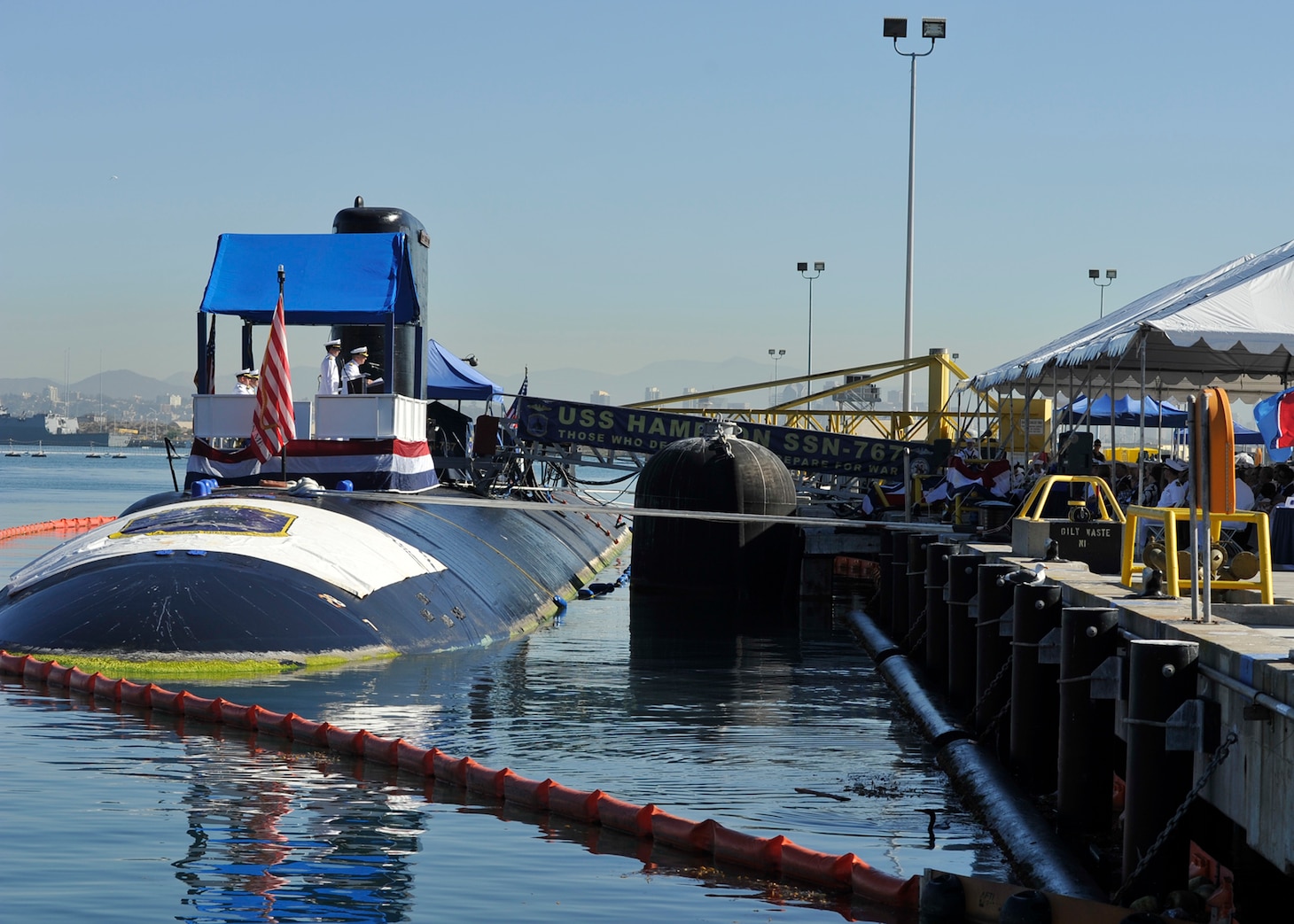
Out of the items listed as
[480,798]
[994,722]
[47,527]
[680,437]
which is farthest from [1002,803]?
[47,527]

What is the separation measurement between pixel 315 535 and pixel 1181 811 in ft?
39.4

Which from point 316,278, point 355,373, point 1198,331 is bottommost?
point 355,373

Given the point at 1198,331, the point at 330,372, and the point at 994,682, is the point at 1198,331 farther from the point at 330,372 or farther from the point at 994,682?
the point at 330,372

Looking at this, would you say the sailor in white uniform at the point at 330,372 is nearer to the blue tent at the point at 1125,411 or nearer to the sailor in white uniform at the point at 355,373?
the sailor in white uniform at the point at 355,373

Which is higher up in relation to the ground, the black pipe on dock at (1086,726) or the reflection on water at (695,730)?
the black pipe on dock at (1086,726)

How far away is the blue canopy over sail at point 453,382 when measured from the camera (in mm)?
38031

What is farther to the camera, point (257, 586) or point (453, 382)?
point (453, 382)

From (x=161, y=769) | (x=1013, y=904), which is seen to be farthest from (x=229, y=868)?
(x=1013, y=904)

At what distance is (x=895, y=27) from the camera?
46.6m

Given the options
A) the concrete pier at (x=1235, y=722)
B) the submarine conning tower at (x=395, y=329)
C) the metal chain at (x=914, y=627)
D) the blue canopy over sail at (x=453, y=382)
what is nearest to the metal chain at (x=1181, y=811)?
the concrete pier at (x=1235, y=722)

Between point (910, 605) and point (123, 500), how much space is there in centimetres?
7323

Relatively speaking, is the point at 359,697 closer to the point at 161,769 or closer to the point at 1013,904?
the point at 161,769

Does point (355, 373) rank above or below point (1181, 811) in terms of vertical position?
above

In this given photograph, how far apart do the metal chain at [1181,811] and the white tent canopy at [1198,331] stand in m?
10.1
